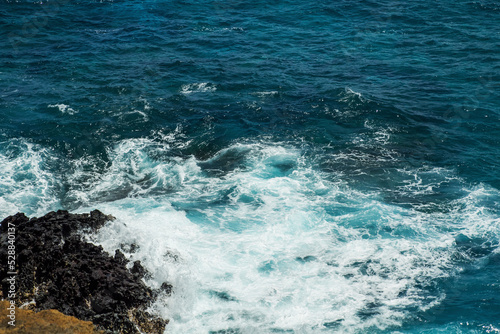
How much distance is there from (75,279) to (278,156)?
1541 centimetres

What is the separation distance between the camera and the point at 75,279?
1722cm

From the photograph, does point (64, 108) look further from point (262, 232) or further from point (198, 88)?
point (262, 232)

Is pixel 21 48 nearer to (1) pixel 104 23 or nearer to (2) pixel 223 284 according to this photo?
(1) pixel 104 23

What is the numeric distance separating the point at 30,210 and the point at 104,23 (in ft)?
101

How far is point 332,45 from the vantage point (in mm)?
44656

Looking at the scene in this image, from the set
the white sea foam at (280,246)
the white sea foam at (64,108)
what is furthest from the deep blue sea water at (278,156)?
the white sea foam at (64,108)

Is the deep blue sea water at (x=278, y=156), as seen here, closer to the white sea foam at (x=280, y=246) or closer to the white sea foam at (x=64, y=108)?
the white sea foam at (x=280, y=246)

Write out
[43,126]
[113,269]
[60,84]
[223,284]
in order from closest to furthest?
[113,269]
[223,284]
[43,126]
[60,84]

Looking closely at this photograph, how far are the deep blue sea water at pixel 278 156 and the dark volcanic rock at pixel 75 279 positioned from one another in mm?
1180

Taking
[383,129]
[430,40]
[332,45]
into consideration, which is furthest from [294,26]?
[383,129]

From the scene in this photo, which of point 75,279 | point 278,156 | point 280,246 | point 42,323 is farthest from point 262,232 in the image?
point 42,323

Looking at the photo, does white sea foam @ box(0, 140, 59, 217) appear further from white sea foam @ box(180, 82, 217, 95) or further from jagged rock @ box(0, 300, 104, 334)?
white sea foam @ box(180, 82, 217, 95)

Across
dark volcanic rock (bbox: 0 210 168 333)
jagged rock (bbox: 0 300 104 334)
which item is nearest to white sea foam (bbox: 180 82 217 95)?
dark volcanic rock (bbox: 0 210 168 333)

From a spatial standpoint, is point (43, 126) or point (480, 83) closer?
point (43, 126)
